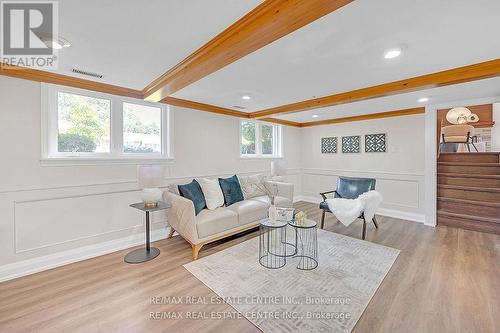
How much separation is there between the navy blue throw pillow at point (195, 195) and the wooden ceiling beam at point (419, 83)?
92.3 inches

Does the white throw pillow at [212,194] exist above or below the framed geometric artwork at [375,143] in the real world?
below

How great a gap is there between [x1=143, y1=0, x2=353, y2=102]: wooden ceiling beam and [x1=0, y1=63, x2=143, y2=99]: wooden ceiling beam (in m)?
1.10

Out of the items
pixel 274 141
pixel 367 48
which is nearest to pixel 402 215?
pixel 274 141

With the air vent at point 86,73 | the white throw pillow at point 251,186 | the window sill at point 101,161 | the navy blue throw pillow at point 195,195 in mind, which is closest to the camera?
the air vent at point 86,73

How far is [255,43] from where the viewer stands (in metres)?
1.65

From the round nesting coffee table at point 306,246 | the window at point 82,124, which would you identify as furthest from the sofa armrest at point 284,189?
the window at point 82,124

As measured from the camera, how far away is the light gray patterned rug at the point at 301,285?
5.65 ft

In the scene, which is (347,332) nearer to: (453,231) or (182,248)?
(182,248)

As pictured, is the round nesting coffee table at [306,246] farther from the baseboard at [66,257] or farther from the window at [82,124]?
the window at [82,124]

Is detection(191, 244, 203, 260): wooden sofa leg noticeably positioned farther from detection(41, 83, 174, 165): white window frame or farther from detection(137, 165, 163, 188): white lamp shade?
detection(41, 83, 174, 165): white window frame

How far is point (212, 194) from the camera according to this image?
3.36 metres

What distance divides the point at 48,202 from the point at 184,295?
197cm

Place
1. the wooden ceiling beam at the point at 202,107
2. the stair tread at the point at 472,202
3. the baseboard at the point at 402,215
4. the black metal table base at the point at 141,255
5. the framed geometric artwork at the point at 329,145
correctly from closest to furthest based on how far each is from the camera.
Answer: the black metal table base at the point at 141,255 → the wooden ceiling beam at the point at 202,107 → the stair tread at the point at 472,202 → the baseboard at the point at 402,215 → the framed geometric artwork at the point at 329,145

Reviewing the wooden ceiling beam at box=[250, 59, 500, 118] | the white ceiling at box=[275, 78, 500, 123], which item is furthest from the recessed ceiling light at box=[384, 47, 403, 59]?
the white ceiling at box=[275, 78, 500, 123]
